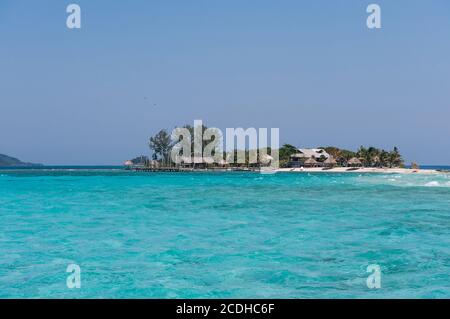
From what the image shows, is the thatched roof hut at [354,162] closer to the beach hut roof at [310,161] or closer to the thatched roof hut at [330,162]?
the thatched roof hut at [330,162]

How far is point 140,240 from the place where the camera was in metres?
14.0

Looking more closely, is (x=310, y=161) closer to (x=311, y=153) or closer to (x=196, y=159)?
(x=311, y=153)

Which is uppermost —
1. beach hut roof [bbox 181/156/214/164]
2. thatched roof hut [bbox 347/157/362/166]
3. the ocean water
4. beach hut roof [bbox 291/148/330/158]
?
beach hut roof [bbox 291/148/330/158]

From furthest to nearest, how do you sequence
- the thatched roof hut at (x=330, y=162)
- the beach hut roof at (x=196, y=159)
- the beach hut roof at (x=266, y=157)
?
the beach hut roof at (x=266, y=157), the beach hut roof at (x=196, y=159), the thatched roof hut at (x=330, y=162)

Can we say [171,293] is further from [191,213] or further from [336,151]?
[336,151]

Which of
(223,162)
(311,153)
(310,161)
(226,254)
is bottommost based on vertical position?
(226,254)

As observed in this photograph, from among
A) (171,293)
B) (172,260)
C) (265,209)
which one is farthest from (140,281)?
(265,209)

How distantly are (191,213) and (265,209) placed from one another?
13.6 ft

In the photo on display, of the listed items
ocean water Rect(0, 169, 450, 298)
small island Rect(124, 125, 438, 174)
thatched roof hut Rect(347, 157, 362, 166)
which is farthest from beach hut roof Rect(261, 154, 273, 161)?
ocean water Rect(0, 169, 450, 298)

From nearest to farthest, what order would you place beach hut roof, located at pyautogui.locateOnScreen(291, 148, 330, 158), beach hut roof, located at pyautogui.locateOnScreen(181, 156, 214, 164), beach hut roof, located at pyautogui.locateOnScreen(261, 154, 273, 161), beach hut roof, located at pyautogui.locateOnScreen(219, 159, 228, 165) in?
1. beach hut roof, located at pyautogui.locateOnScreen(291, 148, 330, 158)
2. beach hut roof, located at pyautogui.locateOnScreen(181, 156, 214, 164)
3. beach hut roof, located at pyautogui.locateOnScreen(219, 159, 228, 165)
4. beach hut roof, located at pyautogui.locateOnScreen(261, 154, 273, 161)

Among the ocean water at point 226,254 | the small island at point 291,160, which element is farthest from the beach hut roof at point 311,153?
the ocean water at point 226,254

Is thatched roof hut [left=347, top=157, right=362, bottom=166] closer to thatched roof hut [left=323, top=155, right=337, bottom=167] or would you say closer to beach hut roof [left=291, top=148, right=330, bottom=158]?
thatched roof hut [left=323, top=155, right=337, bottom=167]

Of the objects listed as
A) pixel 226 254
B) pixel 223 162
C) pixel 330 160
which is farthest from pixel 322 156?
pixel 226 254

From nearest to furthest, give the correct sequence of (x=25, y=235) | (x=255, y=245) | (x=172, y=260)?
(x=172, y=260) < (x=255, y=245) < (x=25, y=235)
